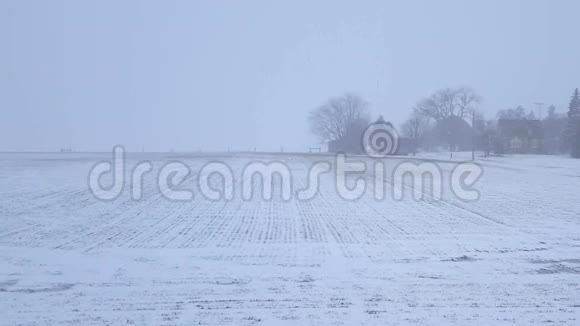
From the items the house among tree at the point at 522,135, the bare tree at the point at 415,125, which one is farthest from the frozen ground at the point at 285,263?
the bare tree at the point at 415,125

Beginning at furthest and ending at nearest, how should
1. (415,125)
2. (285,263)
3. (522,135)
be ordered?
1. (415,125)
2. (522,135)
3. (285,263)

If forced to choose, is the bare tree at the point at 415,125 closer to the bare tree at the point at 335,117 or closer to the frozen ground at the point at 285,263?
the bare tree at the point at 335,117

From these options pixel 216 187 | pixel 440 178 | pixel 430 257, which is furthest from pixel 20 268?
pixel 440 178

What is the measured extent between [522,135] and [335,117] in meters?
45.7

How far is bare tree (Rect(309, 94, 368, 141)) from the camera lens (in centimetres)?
13425

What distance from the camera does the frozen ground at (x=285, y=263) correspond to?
8406 millimetres

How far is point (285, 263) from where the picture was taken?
39.7ft

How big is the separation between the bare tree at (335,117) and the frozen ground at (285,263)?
366 ft

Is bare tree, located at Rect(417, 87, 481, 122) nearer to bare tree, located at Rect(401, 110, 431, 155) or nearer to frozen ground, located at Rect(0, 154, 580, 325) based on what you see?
bare tree, located at Rect(401, 110, 431, 155)

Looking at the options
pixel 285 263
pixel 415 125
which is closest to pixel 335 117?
pixel 415 125

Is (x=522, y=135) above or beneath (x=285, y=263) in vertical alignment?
above

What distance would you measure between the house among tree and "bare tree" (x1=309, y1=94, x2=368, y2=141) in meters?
37.9

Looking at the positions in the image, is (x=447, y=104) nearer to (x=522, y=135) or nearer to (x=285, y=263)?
(x=522, y=135)

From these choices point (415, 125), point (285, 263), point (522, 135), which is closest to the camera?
point (285, 263)
